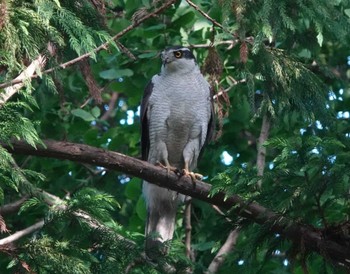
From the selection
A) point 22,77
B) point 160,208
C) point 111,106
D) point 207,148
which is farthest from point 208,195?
point 111,106

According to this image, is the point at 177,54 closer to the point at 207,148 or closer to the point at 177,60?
the point at 177,60

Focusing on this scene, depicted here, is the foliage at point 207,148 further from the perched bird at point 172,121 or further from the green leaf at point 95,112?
the perched bird at point 172,121

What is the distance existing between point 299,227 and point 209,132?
236cm

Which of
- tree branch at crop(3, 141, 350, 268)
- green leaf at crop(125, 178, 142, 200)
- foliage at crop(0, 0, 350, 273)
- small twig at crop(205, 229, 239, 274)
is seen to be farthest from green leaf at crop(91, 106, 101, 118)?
tree branch at crop(3, 141, 350, 268)

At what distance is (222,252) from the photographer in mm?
6359

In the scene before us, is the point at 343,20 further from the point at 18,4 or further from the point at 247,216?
the point at 18,4

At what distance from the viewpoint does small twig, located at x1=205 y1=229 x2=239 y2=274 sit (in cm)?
613

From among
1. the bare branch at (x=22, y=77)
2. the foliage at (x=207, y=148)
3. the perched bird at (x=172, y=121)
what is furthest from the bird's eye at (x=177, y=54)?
the bare branch at (x=22, y=77)

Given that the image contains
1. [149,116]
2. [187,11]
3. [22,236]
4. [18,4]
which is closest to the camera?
[18,4]

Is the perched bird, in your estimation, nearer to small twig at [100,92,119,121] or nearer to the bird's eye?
the bird's eye

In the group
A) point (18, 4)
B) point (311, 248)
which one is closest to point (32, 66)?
point (18, 4)

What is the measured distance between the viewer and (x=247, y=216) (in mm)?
4656

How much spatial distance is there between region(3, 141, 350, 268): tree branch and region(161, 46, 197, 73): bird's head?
1.81m

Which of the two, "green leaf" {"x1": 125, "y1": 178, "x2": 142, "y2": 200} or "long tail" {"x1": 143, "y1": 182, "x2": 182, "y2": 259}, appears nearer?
"long tail" {"x1": 143, "y1": 182, "x2": 182, "y2": 259}
